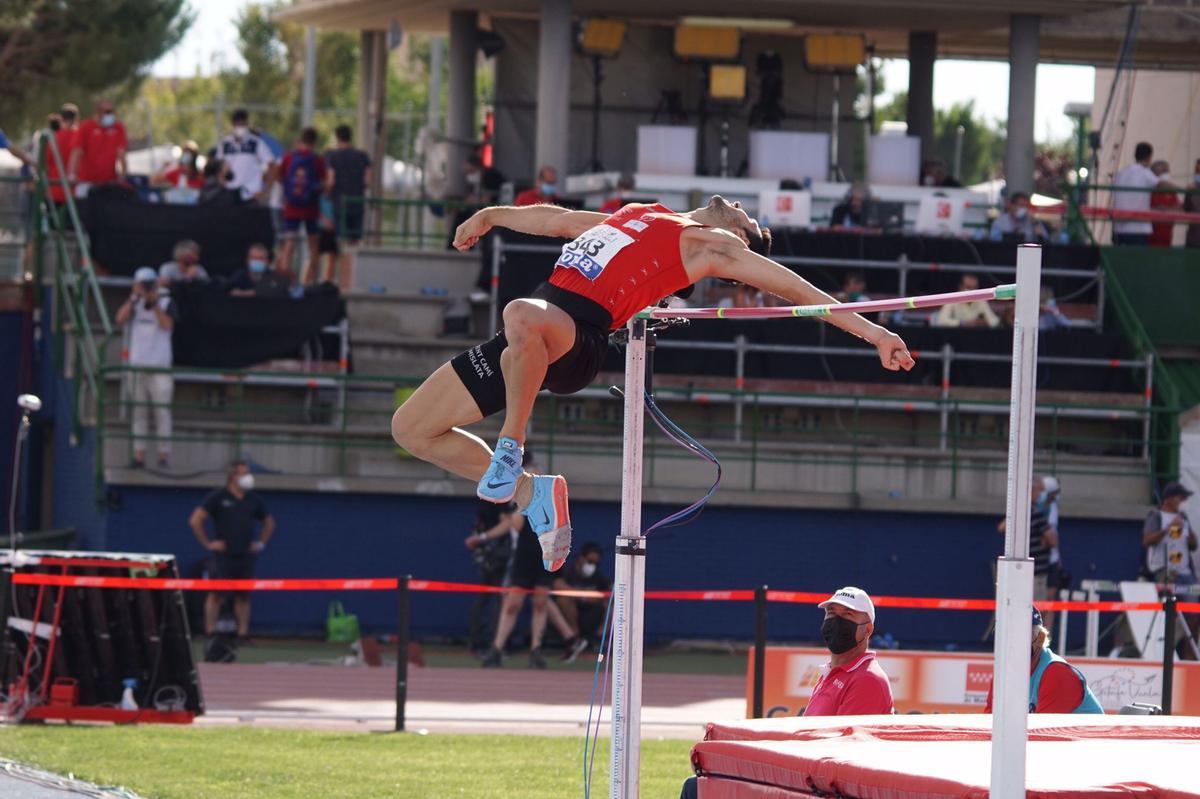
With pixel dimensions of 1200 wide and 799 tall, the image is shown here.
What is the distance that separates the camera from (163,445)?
20.3 metres

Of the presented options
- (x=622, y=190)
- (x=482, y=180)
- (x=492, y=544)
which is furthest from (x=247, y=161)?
(x=492, y=544)

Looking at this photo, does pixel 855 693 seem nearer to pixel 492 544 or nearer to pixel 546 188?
pixel 492 544

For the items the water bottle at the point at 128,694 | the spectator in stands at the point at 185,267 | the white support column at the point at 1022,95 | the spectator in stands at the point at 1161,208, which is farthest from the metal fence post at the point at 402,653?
the spectator in stands at the point at 1161,208

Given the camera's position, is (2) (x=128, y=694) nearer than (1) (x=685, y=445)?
No

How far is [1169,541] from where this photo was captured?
1920 centimetres

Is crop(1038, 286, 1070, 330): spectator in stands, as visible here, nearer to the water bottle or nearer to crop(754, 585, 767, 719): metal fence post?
crop(754, 585, 767, 719): metal fence post

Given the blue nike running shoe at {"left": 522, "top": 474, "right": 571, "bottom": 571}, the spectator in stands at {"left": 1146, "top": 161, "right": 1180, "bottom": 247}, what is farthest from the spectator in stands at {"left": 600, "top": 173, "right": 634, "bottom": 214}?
the blue nike running shoe at {"left": 522, "top": 474, "right": 571, "bottom": 571}

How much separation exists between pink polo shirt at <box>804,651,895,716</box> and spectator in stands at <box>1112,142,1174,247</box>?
15864 mm

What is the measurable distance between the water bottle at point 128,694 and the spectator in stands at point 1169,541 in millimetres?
9812

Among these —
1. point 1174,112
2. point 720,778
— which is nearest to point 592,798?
point 720,778

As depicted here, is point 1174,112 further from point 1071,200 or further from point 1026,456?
point 1026,456

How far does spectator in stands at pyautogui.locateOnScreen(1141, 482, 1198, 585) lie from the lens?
62.9ft

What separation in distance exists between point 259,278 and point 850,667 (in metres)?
13.6

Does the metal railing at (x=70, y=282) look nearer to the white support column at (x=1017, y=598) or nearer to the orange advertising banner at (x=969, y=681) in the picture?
the orange advertising banner at (x=969, y=681)
